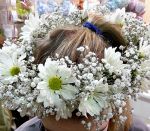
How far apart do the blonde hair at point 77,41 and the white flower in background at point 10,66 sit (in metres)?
0.06

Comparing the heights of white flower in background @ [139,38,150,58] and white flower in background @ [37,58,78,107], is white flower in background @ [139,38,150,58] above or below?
above

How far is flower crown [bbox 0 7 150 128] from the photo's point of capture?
74 centimetres

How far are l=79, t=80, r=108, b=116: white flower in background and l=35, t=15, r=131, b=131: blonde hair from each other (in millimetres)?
90

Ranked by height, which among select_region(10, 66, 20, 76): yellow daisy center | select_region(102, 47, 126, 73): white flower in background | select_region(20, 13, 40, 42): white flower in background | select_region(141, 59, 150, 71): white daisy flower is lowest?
select_region(10, 66, 20, 76): yellow daisy center

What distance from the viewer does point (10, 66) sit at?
0.82m

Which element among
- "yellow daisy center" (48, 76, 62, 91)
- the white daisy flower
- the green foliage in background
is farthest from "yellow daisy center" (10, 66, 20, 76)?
the green foliage in background

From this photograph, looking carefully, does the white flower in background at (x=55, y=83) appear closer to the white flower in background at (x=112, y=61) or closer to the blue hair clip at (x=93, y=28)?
the white flower in background at (x=112, y=61)

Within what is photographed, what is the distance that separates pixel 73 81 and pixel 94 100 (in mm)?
73

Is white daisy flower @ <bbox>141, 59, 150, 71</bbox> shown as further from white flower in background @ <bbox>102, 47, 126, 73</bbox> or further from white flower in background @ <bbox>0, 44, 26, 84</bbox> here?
white flower in background @ <bbox>0, 44, 26, 84</bbox>

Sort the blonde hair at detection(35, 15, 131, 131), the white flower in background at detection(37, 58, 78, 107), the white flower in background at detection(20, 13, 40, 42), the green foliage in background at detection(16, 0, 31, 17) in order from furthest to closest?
the green foliage in background at detection(16, 0, 31, 17), the white flower in background at detection(20, 13, 40, 42), the blonde hair at detection(35, 15, 131, 131), the white flower in background at detection(37, 58, 78, 107)

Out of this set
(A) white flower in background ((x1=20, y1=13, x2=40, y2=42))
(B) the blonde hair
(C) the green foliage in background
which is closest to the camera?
(B) the blonde hair

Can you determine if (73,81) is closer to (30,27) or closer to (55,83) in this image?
(55,83)

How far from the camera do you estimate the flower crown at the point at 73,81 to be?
29.1 inches

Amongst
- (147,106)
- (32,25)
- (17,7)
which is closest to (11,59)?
(32,25)
